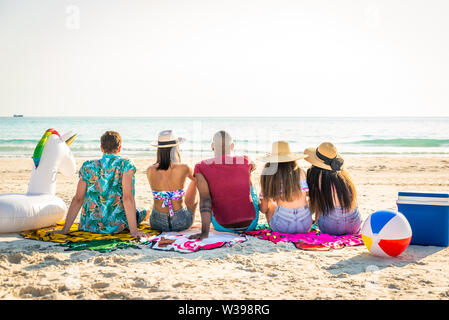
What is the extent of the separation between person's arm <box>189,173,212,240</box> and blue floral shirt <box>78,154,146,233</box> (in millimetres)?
844

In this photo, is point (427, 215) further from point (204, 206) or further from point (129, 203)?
point (129, 203)

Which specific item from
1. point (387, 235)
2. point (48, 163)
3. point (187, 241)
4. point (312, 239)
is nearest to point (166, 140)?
point (187, 241)

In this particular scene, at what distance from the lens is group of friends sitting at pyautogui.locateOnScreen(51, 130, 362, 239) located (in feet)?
15.9

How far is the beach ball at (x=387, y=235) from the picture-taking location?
399cm

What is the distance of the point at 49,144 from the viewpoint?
5496 millimetres

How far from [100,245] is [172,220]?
3.17ft

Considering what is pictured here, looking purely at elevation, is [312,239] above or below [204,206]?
below

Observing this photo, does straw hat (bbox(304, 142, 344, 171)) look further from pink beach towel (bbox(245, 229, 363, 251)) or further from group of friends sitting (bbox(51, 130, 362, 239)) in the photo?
pink beach towel (bbox(245, 229, 363, 251))

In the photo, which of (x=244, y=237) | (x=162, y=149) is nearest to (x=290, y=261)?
(x=244, y=237)

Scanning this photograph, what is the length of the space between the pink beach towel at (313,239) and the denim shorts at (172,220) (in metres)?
0.82

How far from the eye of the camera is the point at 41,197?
5.19m

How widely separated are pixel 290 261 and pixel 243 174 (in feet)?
4.39

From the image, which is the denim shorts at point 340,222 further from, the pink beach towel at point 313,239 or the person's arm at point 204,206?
the person's arm at point 204,206
